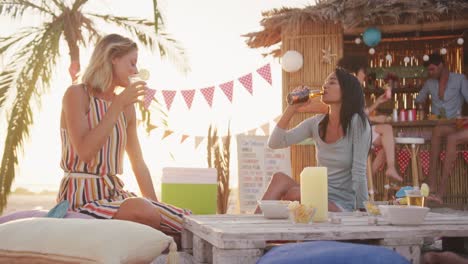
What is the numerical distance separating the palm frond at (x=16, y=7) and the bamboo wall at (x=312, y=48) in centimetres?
350

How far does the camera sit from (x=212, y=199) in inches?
202

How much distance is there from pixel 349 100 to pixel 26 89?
4.96 m

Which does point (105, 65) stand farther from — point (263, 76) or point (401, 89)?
point (401, 89)

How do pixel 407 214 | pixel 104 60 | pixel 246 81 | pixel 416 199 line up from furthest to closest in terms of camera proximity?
pixel 246 81, pixel 104 60, pixel 416 199, pixel 407 214

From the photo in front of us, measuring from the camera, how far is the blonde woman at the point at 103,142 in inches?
126

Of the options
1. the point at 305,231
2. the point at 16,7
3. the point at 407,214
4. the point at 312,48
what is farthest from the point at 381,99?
the point at 305,231

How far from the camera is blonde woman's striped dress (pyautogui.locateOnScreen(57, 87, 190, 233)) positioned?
3.25 m

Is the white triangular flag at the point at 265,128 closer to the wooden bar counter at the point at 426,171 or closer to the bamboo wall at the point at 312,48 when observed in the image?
the bamboo wall at the point at 312,48

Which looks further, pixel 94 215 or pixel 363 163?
pixel 363 163

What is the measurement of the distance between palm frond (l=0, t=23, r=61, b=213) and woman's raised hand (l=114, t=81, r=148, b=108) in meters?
4.59

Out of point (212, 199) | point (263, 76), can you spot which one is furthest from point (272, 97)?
point (212, 199)

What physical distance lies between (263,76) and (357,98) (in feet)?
16.6

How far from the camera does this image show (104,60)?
3.52 meters

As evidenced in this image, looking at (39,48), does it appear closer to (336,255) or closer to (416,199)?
(416,199)
